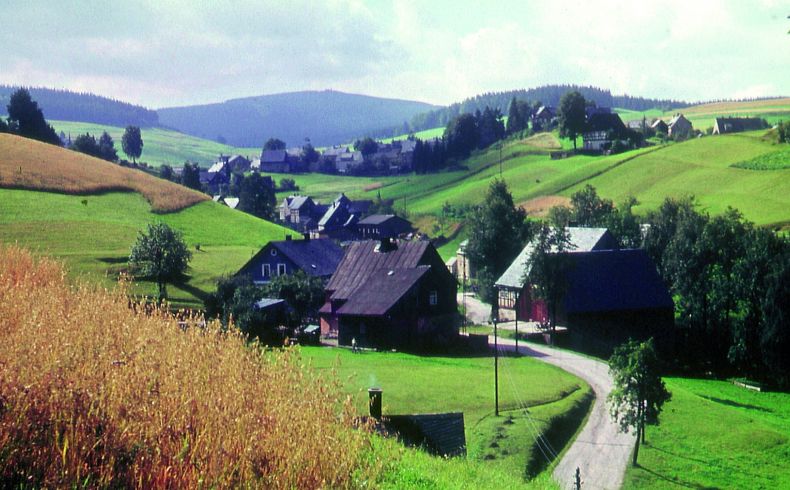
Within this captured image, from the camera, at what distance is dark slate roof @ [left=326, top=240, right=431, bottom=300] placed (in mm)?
57000

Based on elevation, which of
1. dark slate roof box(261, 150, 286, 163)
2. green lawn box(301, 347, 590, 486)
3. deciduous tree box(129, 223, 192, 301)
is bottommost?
green lawn box(301, 347, 590, 486)

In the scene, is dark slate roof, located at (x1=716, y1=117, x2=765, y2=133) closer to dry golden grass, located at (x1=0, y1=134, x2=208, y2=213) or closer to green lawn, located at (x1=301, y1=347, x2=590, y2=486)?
dry golden grass, located at (x1=0, y1=134, x2=208, y2=213)

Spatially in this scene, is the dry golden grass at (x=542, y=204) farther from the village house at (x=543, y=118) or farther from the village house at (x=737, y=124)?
the village house at (x=543, y=118)

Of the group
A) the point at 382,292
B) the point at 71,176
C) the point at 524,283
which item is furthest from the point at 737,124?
the point at 71,176

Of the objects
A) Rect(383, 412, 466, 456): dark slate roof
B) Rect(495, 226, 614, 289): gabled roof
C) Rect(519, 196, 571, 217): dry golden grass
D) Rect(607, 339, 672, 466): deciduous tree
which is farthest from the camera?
Rect(519, 196, 571, 217): dry golden grass

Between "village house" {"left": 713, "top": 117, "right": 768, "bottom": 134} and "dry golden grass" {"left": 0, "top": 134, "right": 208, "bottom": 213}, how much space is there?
94695 millimetres

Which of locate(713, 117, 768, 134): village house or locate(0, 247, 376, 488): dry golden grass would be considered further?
locate(713, 117, 768, 134): village house

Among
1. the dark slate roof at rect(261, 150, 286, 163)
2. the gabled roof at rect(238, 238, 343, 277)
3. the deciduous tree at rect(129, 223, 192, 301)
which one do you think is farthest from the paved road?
the dark slate roof at rect(261, 150, 286, 163)

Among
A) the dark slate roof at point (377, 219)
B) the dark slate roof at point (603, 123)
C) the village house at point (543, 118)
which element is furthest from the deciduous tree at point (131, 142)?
the dark slate roof at point (603, 123)

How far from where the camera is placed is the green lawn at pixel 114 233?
56.4m

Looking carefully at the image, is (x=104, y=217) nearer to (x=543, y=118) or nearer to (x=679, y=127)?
(x=679, y=127)

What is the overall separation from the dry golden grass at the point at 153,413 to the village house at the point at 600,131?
130 meters

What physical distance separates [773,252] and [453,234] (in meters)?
53.9

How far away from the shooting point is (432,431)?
17562 millimetres
